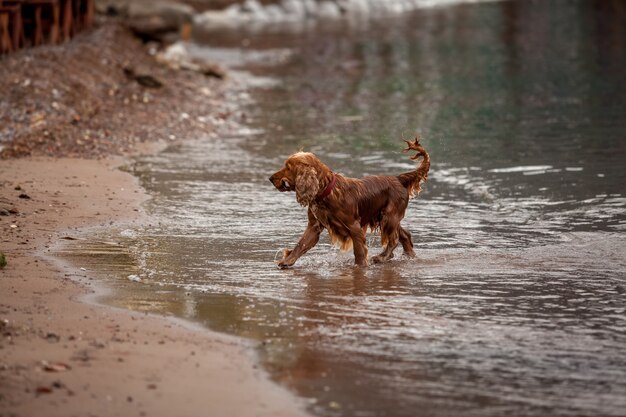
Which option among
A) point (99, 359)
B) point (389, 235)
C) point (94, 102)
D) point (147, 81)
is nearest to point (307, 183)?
point (389, 235)

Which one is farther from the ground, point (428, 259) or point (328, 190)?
point (328, 190)

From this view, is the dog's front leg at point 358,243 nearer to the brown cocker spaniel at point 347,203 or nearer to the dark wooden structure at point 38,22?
the brown cocker spaniel at point 347,203

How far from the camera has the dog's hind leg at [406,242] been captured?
36.1ft

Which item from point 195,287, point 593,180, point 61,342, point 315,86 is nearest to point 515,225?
point 593,180

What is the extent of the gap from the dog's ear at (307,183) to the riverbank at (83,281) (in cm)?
198

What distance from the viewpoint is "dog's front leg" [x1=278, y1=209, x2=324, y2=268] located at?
10.6 m

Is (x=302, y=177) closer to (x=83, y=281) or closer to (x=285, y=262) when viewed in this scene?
(x=285, y=262)

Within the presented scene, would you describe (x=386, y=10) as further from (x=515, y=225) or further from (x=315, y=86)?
(x=515, y=225)

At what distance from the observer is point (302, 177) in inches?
404

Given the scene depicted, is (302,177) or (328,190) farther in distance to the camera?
(328,190)

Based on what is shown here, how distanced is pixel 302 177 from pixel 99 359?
3.23 meters

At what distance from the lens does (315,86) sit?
26891mm

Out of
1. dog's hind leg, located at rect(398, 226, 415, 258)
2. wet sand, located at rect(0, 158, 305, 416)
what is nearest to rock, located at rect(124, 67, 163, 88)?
wet sand, located at rect(0, 158, 305, 416)

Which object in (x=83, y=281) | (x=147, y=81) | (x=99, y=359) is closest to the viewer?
(x=99, y=359)
